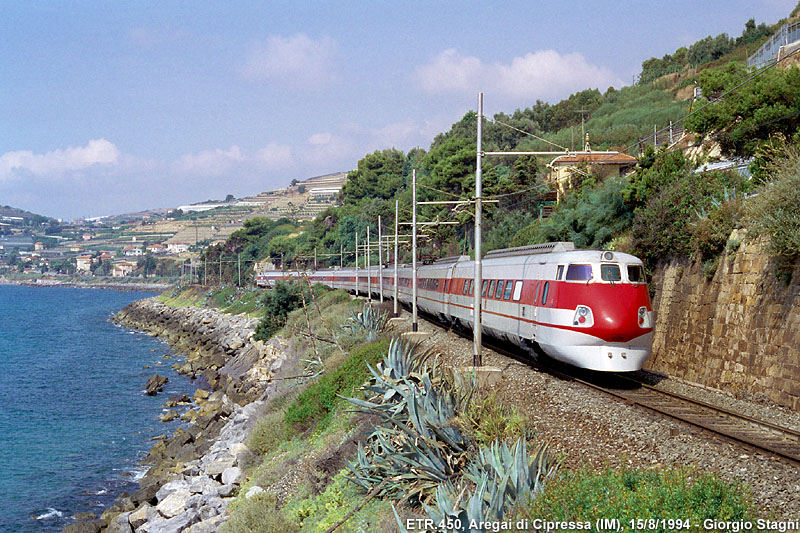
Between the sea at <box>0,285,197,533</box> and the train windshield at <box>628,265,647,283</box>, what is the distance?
1867 cm

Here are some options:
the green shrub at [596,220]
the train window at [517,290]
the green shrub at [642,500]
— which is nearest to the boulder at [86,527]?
the train window at [517,290]

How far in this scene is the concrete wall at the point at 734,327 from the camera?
13602mm

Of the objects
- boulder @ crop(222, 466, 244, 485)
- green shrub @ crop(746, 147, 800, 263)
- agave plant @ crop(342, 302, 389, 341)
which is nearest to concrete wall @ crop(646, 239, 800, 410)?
green shrub @ crop(746, 147, 800, 263)

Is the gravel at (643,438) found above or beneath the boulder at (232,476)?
above

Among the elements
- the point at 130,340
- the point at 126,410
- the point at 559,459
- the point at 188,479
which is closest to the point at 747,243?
the point at 559,459

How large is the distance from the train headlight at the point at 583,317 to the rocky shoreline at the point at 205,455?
895 cm

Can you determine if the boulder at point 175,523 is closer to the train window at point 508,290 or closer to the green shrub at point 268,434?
the green shrub at point 268,434

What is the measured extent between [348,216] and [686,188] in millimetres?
76851

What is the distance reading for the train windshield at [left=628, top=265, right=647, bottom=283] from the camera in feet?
49.6

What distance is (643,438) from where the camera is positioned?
10.1 m

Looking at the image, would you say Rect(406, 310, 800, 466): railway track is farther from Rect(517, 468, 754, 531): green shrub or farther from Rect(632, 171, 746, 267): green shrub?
Rect(632, 171, 746, 267): green shrub

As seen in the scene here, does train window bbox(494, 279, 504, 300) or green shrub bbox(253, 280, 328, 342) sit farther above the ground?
train window bbox(494, 279, 504, 300)

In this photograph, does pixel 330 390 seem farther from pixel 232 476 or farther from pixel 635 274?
pixel 635 274

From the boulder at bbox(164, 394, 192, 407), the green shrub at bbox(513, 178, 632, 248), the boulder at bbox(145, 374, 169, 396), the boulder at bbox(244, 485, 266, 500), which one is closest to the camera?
the boulder at bbox(244, 485, 266, 500)
